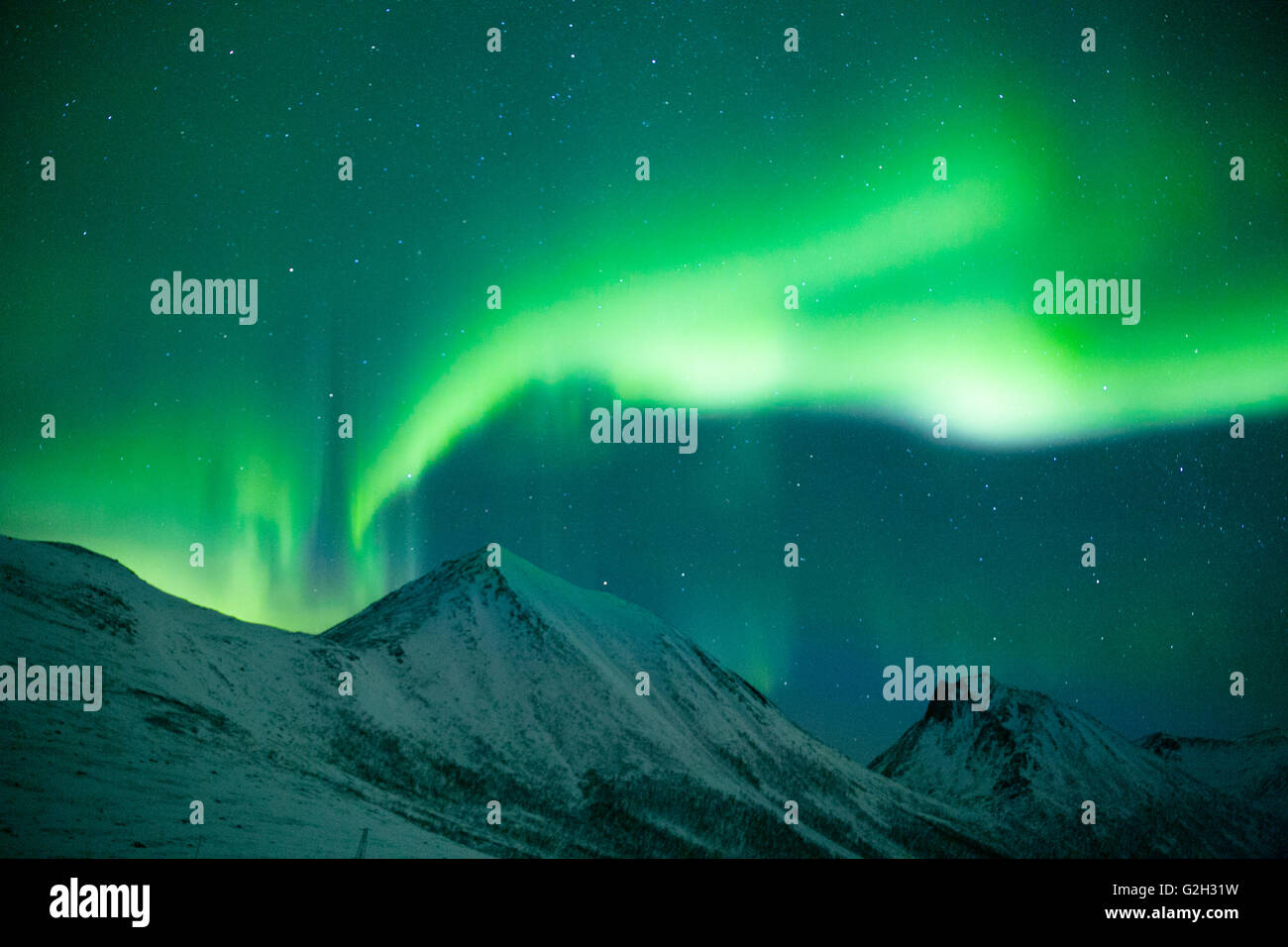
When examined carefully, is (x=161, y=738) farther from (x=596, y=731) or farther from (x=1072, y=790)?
(x=1072, y=790)

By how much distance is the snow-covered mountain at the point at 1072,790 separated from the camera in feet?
397

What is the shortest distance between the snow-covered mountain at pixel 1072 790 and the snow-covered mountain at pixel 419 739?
27314 millimetres

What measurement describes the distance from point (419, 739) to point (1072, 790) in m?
115

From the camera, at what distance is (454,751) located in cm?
6938

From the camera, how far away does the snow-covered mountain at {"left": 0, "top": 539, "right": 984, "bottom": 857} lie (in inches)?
1228

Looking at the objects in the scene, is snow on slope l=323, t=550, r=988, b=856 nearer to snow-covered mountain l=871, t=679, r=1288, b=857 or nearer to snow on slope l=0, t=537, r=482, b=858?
snow on slope l=0, t=537, r=482, b=858

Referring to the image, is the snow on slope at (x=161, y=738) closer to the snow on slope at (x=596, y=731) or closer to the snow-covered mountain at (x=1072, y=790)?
the snow on slope at (x=596, y=731)

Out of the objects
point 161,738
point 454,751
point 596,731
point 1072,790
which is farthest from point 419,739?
point 1072,790

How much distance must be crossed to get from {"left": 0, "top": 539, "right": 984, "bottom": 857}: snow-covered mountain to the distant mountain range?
0.21 m

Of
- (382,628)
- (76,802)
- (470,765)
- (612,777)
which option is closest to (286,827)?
(76,802)

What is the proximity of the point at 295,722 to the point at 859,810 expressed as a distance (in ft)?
184

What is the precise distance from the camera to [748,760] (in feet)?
294

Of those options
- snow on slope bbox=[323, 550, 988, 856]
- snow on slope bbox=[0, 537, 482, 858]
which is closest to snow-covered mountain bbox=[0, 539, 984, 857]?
snow on slope bbox=[0, 537, 482, 858]
